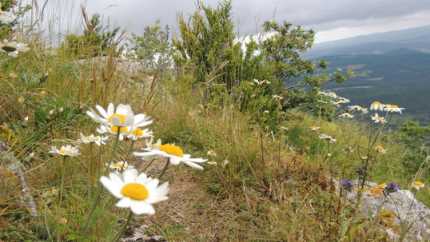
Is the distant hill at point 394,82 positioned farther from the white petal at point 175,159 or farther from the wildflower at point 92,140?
the white petal at point 175,159

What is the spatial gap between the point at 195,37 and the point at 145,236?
4007 millimetres

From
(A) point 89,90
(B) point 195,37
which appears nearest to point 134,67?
(A) point 89,90

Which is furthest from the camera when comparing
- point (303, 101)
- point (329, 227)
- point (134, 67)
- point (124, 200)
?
point (303, 101)

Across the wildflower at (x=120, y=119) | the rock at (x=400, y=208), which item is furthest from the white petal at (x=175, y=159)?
the rock at (x=400, y=208)

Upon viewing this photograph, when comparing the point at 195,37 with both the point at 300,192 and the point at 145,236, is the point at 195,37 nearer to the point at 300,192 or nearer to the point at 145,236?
the point at 300,192

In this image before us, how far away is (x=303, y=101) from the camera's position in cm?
651

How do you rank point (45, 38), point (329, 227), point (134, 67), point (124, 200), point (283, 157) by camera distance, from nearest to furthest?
point (124, 200)
point (329, 227)
point (283, 157)
point (45, 38)
point (134, 67)

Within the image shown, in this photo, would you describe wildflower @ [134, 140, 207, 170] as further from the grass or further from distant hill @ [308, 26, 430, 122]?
distant hill @ [308, 26, 430, 122]

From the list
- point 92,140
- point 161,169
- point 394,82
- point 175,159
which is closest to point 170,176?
point 161,169

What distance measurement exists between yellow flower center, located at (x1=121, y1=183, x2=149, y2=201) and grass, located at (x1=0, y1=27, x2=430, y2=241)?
518 mm

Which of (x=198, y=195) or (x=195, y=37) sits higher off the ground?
(x=195, y=37)

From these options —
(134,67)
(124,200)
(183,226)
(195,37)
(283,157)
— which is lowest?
(183,226)

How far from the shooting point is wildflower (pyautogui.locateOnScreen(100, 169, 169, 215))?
62 centimetres

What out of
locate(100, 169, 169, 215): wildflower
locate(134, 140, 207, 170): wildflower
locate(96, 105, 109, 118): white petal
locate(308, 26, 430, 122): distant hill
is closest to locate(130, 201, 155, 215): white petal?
locate(100, 169, 169, 215): wildflower
